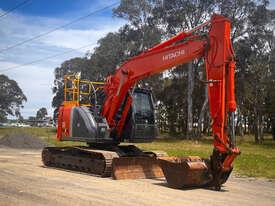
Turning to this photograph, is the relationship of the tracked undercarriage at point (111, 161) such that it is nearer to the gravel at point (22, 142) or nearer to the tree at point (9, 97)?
the gravel at point (22, 142)

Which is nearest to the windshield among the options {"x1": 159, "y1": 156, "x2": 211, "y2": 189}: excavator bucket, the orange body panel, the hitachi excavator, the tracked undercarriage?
the hitachi excavator

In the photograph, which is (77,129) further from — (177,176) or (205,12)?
(205,12)

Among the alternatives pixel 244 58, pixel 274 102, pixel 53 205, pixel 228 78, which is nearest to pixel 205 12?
pixel 244 58

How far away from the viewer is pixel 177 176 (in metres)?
11.7

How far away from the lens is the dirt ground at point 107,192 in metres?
9.61

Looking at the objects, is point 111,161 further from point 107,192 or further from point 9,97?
point 9,97

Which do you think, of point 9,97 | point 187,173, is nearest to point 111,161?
point 187,173

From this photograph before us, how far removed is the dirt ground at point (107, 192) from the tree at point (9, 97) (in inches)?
3051

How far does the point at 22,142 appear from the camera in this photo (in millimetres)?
28578

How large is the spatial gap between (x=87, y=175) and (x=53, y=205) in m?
5.08

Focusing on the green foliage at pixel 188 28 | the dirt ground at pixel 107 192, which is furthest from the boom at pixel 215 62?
the green foliage at pixel 188 28

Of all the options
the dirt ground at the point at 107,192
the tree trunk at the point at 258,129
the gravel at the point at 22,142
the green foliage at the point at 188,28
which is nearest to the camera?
the dirt ground at the point at 107,192

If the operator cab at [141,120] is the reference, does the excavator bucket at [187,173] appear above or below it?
below

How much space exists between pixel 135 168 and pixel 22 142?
16258mm
